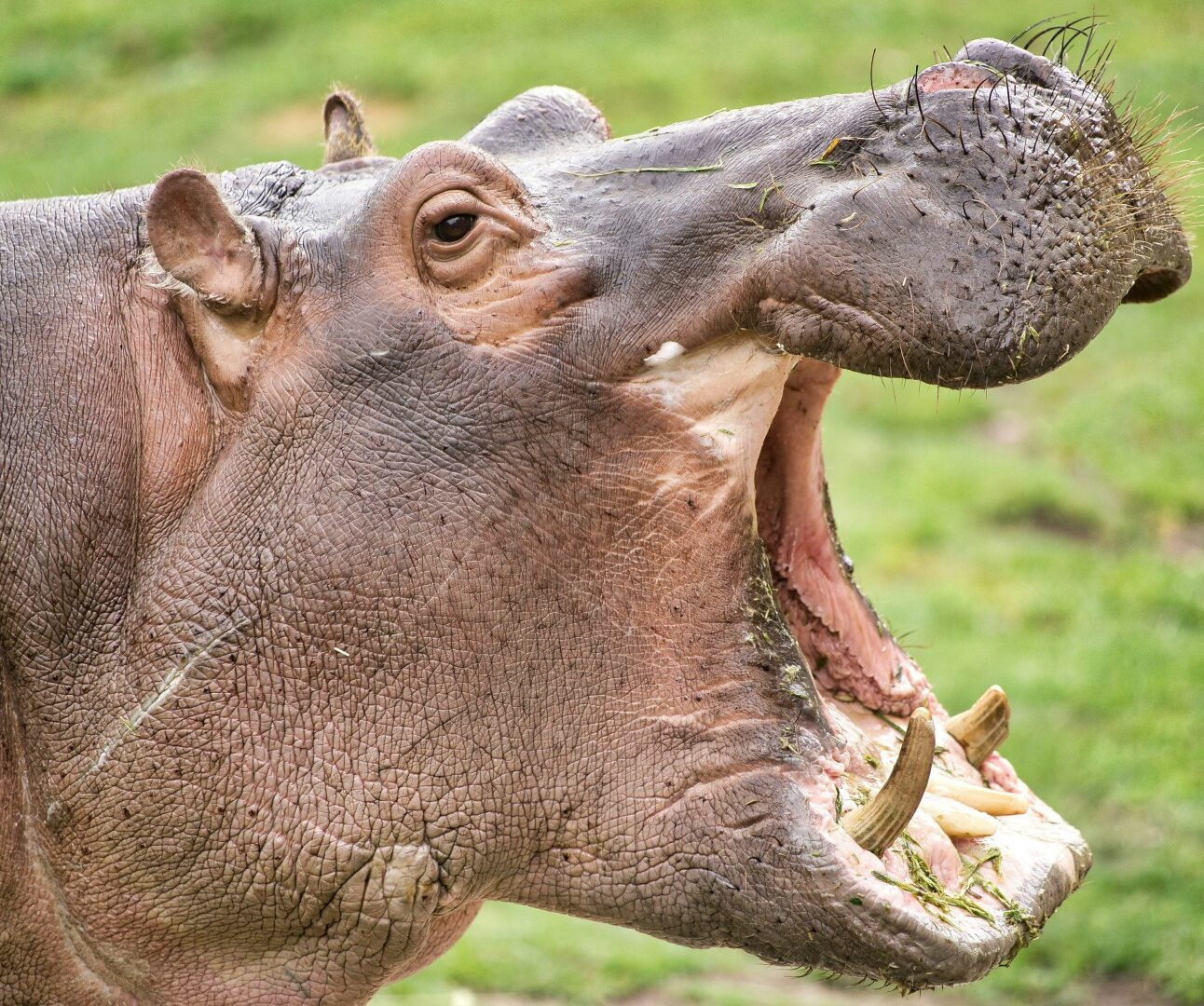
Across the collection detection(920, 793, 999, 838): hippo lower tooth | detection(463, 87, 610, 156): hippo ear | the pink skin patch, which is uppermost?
detection(463, 87, 610, 156): hippo ear

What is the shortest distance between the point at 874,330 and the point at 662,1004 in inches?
138

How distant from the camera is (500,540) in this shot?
112 inches

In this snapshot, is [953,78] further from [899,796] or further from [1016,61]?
[899,796]

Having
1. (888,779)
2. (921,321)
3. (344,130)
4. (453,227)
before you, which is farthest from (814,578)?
(344,130)

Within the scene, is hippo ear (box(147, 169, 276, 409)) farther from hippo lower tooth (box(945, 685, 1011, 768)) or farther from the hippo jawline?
hippo lower tooth (box(945, 685, 1011, 768))

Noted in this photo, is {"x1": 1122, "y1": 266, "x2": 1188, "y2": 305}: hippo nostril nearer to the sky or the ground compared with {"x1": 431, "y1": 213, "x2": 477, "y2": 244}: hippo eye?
nearer to the ground

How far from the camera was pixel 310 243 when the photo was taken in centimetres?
299

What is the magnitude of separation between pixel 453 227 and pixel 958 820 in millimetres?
1438

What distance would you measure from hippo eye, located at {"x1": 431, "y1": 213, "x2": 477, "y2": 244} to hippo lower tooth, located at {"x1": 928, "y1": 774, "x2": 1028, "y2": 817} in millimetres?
1379

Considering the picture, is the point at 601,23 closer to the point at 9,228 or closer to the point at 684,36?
the point at 684,36

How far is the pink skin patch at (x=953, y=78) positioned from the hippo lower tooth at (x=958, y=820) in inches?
50.7

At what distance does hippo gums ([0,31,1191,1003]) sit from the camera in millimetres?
2750

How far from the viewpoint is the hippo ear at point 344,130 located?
3.64 metres

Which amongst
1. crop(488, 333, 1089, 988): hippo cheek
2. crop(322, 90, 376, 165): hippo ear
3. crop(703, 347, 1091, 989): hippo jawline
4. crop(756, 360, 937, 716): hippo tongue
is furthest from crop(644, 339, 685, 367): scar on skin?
crop(322, 90, 376, 165): hippo ear
